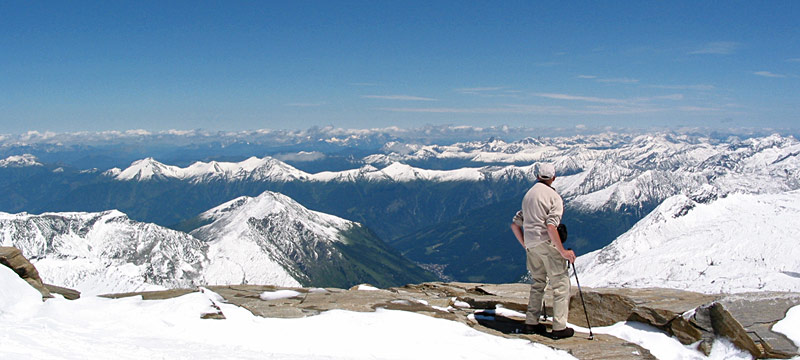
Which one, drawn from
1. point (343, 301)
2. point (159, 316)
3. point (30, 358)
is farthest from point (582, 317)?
point (30, 358)

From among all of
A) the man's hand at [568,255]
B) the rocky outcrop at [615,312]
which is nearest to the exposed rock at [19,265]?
the rocky outcrop at [615,312]

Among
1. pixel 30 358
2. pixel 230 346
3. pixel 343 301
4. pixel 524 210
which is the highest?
pixel 524 210

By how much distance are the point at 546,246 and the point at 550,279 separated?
1.32 metres

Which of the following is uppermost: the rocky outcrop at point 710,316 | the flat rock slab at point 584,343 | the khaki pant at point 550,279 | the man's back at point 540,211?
the man's back at point 540,211

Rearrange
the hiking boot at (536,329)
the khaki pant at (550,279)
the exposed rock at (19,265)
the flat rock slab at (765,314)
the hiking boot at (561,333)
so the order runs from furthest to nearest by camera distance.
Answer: the exposed rock at (19,265)
the hiking boot at (536,329)
the hiking boot at (561,333)
the khaki pant at (550,279)
the flat rock slab at (765,314)

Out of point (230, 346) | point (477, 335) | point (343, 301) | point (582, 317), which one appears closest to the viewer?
point (230, 346)

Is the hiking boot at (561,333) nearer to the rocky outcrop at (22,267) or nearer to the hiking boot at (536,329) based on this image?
the hiking boot at (536,329)

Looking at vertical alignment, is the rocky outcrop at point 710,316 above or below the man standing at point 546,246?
below

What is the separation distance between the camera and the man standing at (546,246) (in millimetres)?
13469

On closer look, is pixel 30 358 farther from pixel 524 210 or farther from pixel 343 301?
pixel 524 210

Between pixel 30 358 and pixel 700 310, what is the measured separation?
18.9 m

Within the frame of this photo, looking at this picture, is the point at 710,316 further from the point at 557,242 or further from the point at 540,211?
the point at 540,211

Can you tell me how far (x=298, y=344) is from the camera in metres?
13.3

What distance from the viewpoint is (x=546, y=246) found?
45.9 feet
